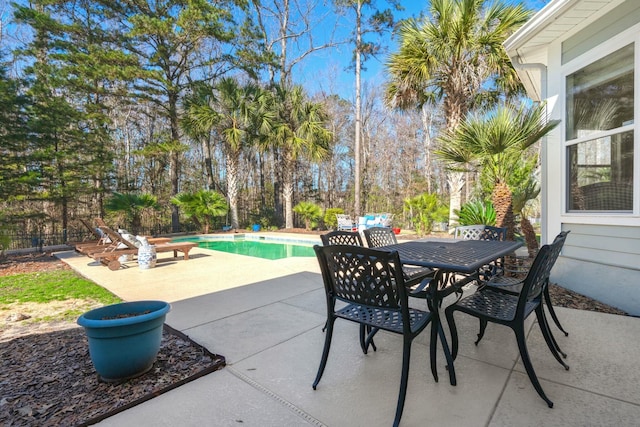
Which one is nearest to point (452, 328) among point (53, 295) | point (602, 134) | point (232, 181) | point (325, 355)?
point (325, 355)

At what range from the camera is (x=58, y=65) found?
10.8m

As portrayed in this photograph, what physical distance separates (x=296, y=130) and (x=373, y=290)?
39.0 feet

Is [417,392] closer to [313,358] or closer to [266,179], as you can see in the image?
[313,358]

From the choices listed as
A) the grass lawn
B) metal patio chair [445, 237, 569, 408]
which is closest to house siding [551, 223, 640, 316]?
metal patio chair [445, 237, 569, 408]

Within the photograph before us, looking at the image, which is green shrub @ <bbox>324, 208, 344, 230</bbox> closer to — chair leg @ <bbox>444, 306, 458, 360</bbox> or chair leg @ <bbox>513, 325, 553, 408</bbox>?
chair leg @ <bbox>444, 306, 458, 360</bbox>

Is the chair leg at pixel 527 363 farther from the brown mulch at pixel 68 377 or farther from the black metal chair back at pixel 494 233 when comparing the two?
the black metal chair back at pixel 494 233

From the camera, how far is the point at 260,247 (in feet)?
33.1

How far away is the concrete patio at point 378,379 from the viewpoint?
1.64 m

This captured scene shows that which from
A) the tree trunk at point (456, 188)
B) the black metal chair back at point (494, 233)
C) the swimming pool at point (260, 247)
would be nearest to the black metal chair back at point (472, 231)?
the black metal chair back at point (494, 233)

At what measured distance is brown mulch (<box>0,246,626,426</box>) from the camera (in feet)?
5.62

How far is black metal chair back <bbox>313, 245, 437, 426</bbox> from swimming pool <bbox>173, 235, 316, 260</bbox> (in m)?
5.93

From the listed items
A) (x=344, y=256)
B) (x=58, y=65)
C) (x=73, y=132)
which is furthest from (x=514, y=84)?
(x=58, y=65)

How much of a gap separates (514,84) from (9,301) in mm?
10914

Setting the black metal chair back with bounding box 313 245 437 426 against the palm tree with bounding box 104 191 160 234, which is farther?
the palm tree with bounding box 104 191 160 234
